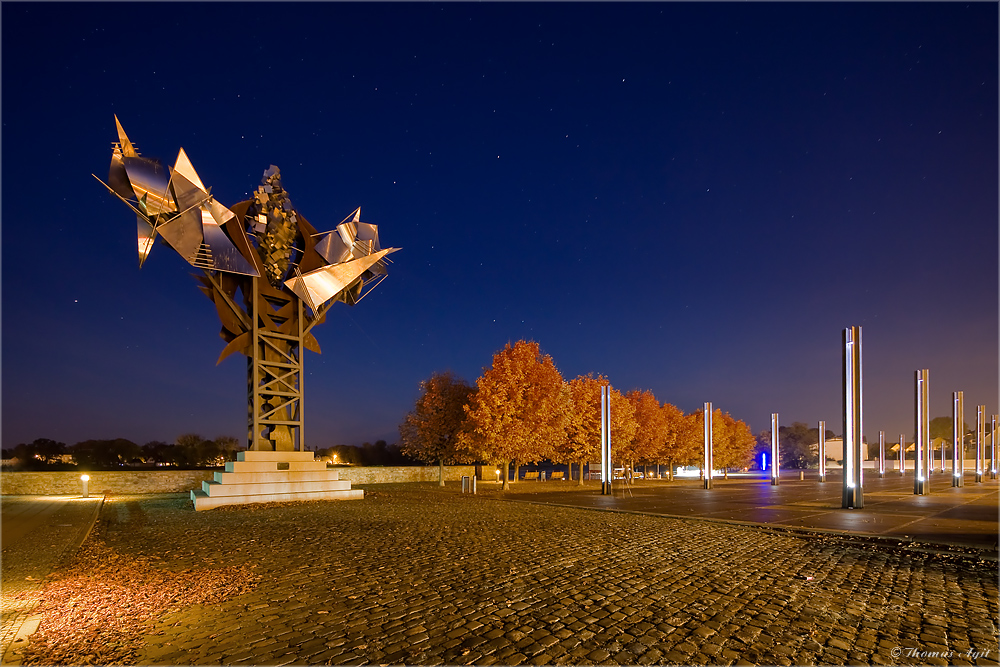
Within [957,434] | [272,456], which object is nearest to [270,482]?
[272,456]

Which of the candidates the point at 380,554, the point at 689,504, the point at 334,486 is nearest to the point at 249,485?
the point at 334,486

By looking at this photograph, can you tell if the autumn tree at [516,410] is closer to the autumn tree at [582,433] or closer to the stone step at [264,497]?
the autumn tree at [582,433]

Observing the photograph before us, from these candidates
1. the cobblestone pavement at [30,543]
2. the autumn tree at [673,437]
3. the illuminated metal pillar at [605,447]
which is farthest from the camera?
the autumn tree at [673,437]

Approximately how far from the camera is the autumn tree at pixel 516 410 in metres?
32.3

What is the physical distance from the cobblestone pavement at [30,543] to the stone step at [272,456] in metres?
4.77

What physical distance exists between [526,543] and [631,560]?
263 cm

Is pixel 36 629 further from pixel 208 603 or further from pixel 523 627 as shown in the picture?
pixel 523 627

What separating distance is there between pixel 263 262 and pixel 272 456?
755 centimetres

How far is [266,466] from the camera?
21188 mm

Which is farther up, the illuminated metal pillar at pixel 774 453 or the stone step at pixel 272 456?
the stone step at pixel 272 456

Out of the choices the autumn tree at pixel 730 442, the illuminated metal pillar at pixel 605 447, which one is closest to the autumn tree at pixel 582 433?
the illuminated metal pillar at pixel 605 447

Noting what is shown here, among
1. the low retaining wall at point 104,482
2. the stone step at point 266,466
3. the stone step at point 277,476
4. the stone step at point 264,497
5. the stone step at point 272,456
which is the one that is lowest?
the low retaining wall at point 104,482

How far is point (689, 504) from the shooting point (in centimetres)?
2194

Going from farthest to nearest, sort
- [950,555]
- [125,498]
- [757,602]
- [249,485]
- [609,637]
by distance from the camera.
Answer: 1. [125,498]
2. [249,485]
3. [950,555]
4. [757,602]
5. [609,637]
